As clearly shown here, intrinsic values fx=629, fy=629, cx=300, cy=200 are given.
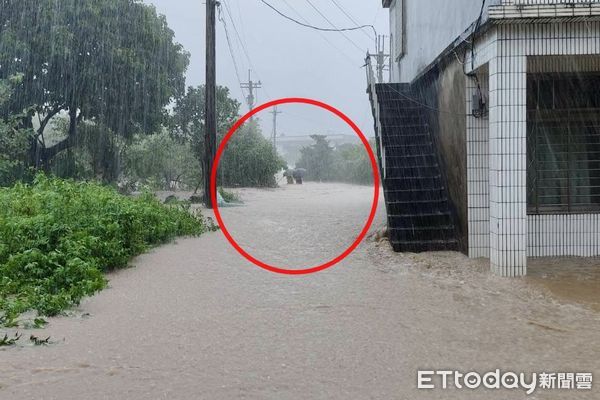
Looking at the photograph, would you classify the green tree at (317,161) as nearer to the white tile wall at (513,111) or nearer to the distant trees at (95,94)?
the distant trees at (95,94)

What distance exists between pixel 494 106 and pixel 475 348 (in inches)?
153

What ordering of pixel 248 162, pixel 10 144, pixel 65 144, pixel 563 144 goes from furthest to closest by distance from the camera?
1. pixel 248 162
2. pixel 65 144
3. pixel 10 144
4. pixel 563 144

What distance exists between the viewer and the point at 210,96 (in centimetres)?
1836

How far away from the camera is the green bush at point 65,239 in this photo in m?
7.34

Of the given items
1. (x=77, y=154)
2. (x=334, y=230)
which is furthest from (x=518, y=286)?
(x=77, y=154)

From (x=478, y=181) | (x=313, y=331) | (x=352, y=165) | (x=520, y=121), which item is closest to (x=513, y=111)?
(x=520, y=121)

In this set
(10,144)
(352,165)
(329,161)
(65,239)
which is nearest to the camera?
(65,239)

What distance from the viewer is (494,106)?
8383 millimetres

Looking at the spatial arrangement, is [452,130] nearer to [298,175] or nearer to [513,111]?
[513,111]

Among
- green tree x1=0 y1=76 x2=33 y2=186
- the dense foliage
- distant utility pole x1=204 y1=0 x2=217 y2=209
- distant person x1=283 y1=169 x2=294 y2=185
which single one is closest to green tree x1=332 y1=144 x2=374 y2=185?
the dense foliage

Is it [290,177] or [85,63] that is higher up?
[85,63]

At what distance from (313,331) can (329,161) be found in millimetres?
38689

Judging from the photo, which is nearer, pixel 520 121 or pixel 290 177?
pixel 520 121

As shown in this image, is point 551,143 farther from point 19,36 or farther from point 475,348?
point 19,36
